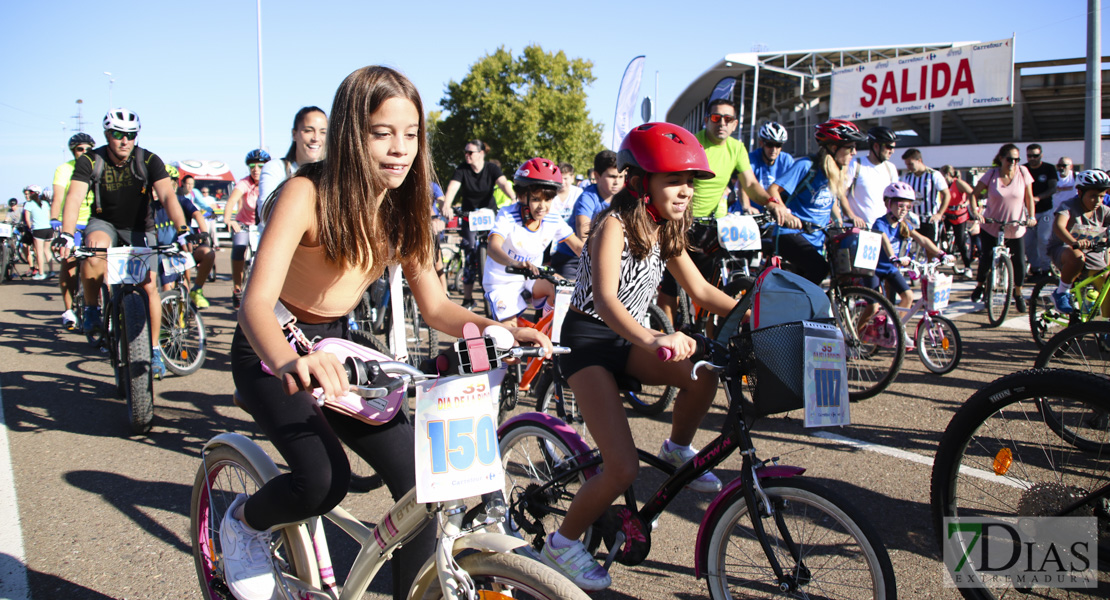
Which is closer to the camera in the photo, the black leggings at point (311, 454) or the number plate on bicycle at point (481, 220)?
the black leggings at point (311, 454)

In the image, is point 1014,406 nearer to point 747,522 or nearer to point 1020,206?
point 747,522

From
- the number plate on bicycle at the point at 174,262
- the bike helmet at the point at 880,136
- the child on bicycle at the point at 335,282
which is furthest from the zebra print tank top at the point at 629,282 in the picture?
the bike helmet at the point at 880,136

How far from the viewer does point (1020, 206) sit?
9.48 m

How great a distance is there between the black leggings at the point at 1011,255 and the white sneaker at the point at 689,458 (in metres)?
7.75

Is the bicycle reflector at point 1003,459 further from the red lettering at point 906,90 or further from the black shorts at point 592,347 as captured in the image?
the red lettering at point 906,90

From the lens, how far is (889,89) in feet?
82.2

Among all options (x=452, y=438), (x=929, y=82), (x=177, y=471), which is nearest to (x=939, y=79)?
(x=929, y=82)

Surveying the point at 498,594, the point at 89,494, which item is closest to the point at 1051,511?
the point at 498,594

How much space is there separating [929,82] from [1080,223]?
20035mm

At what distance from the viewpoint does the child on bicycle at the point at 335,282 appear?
7.07ft

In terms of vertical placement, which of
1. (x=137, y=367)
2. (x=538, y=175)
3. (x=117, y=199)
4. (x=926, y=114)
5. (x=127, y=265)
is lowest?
(x=137, y=367)

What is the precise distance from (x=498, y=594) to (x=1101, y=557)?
216 cm

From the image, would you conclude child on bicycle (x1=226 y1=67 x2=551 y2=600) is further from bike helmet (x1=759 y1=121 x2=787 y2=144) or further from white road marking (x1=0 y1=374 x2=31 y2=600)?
bike helmet (x1=759 y1=121 x2=787 y2=144)

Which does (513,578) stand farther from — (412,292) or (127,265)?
(127,265)
